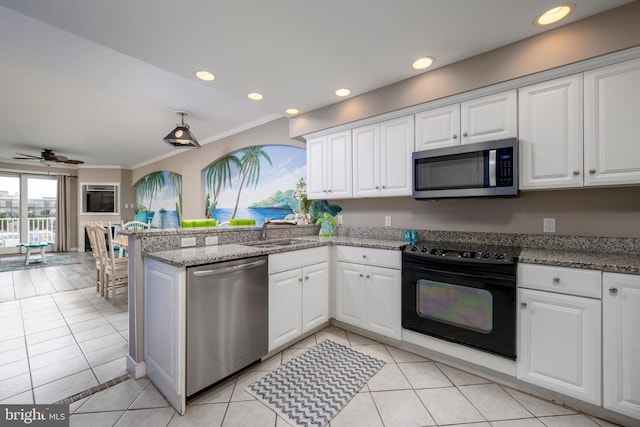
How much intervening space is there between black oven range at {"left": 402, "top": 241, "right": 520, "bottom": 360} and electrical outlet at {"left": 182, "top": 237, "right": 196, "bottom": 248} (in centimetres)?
176

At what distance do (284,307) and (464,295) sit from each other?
1.41 meters

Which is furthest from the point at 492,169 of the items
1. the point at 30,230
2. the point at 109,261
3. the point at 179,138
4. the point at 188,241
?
the point at 30,230

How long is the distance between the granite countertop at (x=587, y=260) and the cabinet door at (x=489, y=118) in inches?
35.5

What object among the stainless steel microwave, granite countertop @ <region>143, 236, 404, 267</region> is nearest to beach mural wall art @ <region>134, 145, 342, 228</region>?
granite countertop @ <region>143, 236, 404, 267</region>

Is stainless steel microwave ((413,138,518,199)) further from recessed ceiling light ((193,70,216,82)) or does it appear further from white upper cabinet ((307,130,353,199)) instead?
recessed ceiling light ((193,70,216,82))

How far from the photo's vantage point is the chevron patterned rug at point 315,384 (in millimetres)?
1621

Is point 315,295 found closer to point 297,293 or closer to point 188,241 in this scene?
point 297,293

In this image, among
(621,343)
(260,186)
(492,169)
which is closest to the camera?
(621,343)

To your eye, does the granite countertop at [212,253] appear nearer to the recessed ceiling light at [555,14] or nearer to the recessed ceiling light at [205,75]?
the recessed ceiling light at [205,75]

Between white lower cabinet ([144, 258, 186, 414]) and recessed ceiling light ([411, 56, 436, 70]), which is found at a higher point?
recessed ceiling light ([411, 56, 436, 70])

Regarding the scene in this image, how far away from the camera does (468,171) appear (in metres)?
2.14

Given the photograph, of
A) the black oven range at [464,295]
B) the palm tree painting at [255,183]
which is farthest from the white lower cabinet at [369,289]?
the palm tree painting at [255,183]

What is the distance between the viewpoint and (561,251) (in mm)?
1975

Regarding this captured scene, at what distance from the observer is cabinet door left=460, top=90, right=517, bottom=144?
6.54ft
